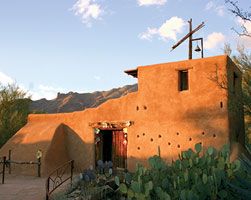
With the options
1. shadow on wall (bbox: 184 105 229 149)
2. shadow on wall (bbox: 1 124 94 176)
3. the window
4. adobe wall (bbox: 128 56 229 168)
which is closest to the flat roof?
adobe wall (bbox: 128 56 229 168)

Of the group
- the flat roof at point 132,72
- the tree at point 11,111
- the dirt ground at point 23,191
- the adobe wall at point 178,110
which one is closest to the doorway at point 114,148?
the adobe wall at point 178,110

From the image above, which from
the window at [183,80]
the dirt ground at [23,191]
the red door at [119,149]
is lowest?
the dirt ground at [23,191]

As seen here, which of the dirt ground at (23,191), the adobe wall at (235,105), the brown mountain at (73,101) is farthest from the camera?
the brown mountain at (73,101)

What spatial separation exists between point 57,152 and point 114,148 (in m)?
3.04

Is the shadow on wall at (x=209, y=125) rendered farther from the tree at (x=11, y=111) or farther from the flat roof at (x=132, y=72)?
the tree at (x=11, y=111)

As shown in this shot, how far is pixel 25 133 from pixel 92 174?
998 centimetres

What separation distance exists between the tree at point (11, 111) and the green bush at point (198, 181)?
67.3 ft

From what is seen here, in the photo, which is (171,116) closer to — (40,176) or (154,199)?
(40,176)

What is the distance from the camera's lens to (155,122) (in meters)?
16.0

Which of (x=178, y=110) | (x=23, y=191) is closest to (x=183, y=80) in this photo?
(x=178, y=110)

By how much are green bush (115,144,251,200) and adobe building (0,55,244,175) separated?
8.18 metres

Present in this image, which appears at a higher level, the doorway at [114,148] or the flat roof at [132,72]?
the flat roof at [132,72]

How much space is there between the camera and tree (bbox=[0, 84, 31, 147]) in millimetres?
25516

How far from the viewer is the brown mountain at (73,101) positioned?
55.8m
